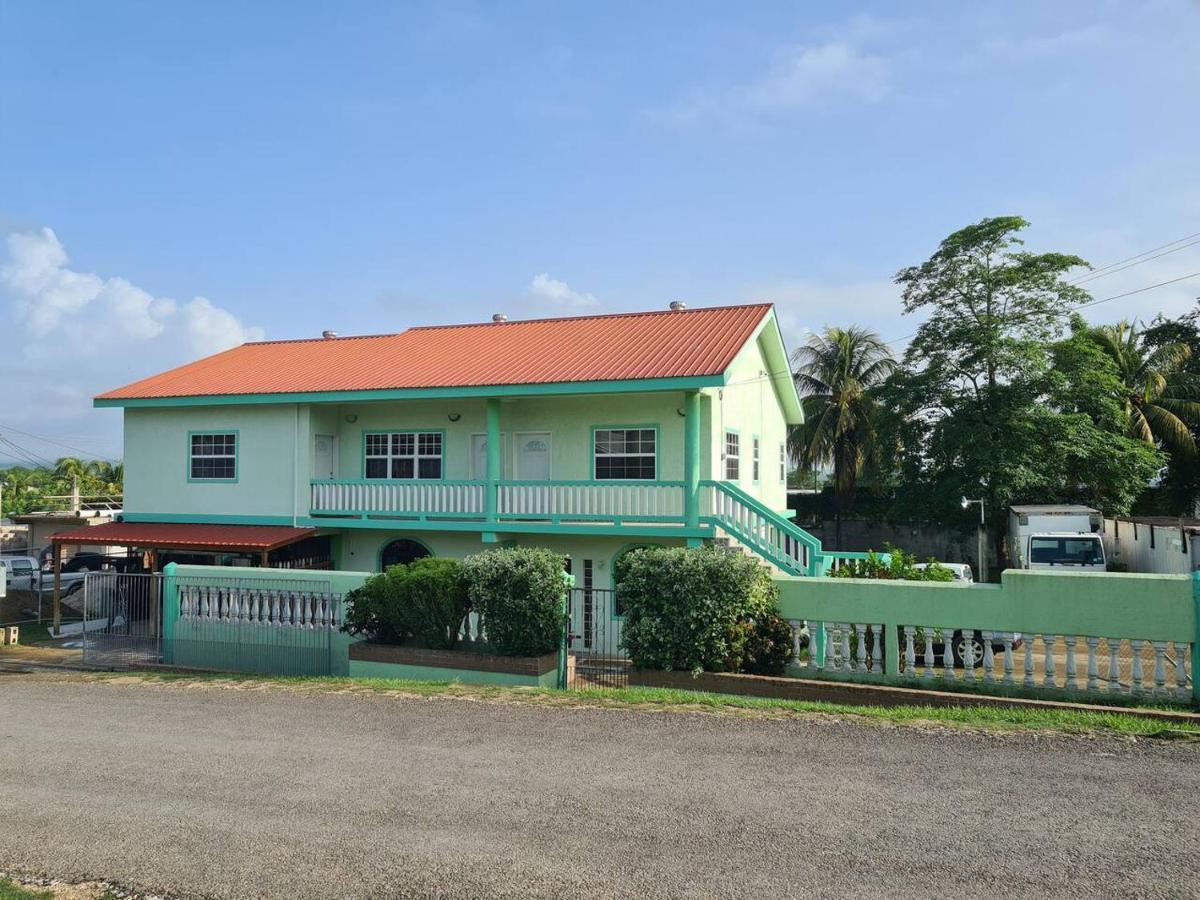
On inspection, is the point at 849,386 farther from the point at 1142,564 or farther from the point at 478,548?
the point at 478,548

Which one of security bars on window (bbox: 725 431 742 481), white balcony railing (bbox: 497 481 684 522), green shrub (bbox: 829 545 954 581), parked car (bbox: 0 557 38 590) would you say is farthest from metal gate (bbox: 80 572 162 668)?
green shrub (bbox: 829 545 954 581)

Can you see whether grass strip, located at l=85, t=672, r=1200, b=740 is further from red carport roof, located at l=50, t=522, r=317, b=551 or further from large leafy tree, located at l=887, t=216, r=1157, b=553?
large leafy tree, located at l=887, t=216, r=1157, b=553

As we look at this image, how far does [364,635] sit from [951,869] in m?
9.99

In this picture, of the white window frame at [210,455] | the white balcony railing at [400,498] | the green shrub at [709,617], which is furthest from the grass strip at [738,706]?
the white window frame at [210,455]

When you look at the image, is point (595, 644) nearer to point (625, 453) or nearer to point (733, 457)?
point (625, 453)

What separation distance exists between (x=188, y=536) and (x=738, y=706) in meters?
14.7

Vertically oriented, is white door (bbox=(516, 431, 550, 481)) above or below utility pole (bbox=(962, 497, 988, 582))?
above

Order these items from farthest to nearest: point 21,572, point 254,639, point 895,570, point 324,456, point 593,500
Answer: point 21,572, point 324,456, point 593,500, point 254,639, point 895,570

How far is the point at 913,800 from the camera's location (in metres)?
6.99

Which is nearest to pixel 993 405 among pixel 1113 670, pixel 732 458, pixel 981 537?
pixel 981 537

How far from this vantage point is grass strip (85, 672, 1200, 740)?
28.8ft

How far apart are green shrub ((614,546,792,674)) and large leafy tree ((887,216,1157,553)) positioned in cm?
1949

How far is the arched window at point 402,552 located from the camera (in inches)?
780

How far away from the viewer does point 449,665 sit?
492 inches
